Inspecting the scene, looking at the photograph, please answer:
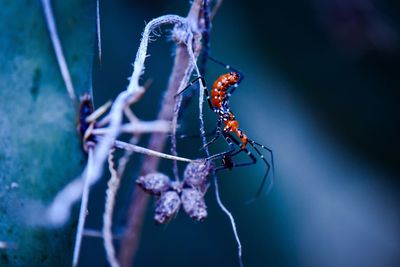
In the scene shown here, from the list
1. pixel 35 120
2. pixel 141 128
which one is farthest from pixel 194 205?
pixel 35 120

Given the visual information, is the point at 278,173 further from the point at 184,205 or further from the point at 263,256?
the point at 184,205

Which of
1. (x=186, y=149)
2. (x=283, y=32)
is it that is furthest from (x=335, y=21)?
(x=186, y=149)

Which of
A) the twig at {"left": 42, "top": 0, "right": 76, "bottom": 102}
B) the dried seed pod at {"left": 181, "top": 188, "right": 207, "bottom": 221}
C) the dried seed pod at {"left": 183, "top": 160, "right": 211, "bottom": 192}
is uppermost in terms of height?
the twig at {"left": 42, "top": 0, "right": 76, "bottom": 102}

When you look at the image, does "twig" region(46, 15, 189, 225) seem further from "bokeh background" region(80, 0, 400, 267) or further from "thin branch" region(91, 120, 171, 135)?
"bokeh background" region(80, 0, 400, 267)

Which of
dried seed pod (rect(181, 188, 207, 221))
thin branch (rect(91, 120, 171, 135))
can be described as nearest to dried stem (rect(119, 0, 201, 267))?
thin branch (rect(91, 120, 171, 135))

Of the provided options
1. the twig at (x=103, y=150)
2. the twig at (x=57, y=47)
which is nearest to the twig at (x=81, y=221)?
the twig at (x=103, y=150)

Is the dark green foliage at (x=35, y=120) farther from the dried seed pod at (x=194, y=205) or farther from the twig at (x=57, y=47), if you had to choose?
the dried seed pod at (x=194, y=205)
